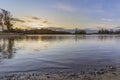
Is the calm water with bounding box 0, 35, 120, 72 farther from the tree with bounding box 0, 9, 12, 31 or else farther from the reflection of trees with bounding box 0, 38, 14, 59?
the tree with bounding box 0, 9, 12, 31

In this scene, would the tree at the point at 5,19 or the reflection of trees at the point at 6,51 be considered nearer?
the reflection of trees at the point at 6,51

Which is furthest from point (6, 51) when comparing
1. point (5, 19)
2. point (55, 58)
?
point (5, 19)

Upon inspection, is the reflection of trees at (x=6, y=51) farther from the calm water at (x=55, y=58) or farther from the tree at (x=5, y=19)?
the tree at (x=5, y=19)

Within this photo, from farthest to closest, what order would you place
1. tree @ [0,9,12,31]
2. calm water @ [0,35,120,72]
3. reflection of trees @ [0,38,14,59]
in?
tree @ [0,9,12,31], reflection of trees @ [0,38,14,59], calm water @ [0,35,120,72]

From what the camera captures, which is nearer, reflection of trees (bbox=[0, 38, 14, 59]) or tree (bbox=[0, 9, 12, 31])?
reflection of trees (bbox=[0, 38, 14, 59])

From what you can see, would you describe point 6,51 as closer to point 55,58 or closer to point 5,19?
point 55,58

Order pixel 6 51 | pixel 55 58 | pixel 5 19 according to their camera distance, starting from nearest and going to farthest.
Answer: pixel 55 58 → pixel 6 51 → pixel 5 19

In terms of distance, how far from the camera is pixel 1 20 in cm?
11144

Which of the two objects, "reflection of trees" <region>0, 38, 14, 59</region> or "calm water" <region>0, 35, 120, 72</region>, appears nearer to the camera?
"calm water" <region>0, 35, 120, 72</region>

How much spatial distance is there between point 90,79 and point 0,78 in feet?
15.2

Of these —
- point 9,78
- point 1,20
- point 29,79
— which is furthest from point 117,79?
point 1,20

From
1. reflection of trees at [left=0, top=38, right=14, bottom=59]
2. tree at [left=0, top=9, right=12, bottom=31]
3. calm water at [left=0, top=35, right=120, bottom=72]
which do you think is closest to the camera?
calm water at [left=0, top=35, right=120, bottom=72]

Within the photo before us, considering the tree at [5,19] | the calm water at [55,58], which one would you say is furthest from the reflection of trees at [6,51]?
the tree at [5,19]

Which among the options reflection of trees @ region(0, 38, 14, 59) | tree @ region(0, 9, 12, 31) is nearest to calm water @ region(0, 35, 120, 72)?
reflection of trees @ region(0, 38, 14, 59)
